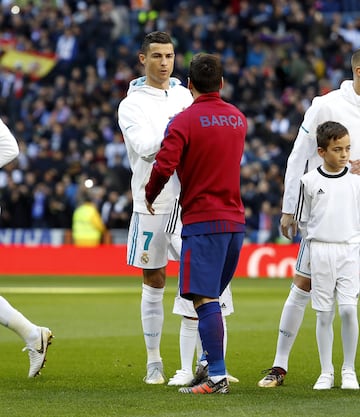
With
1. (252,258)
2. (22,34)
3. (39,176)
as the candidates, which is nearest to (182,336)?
(252,258)

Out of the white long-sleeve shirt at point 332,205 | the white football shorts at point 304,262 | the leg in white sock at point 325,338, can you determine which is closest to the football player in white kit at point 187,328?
the white football shorts at point 304,262

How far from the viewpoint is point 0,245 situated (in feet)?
84.0

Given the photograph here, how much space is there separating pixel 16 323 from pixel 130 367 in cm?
125

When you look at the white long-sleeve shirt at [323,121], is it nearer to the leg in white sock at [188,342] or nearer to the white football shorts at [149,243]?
the white football shorts at [149,243]

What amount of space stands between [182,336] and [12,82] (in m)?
23.6

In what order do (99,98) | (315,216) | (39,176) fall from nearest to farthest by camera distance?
(315,216)
(39,176)
(99,98)

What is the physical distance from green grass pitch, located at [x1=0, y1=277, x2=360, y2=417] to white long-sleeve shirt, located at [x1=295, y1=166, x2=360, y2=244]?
1.09m

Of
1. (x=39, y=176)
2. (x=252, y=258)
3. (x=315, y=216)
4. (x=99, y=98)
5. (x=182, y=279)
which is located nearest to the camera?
(x=182, y=279)

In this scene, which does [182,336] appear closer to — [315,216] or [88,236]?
[315,216]

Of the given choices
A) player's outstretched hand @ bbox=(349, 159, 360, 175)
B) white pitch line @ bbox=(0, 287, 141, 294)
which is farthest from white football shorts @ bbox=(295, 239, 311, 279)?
white pitch line @ bbox=(0, 287, 141, 294)

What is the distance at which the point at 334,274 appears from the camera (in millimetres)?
8500

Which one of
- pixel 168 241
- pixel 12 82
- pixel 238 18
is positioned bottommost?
pixel 168 241

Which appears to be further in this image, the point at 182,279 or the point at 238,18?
the point at 238,18

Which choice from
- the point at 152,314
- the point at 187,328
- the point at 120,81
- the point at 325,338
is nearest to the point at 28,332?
the point at 152,314
